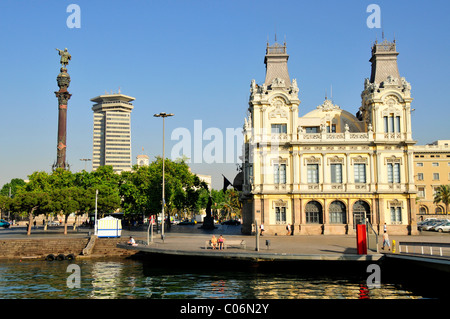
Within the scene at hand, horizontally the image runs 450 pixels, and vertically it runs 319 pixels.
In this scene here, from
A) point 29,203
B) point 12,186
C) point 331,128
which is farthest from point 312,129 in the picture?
point 12,186

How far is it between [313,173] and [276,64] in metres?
17.5

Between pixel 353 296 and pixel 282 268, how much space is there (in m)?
10.3

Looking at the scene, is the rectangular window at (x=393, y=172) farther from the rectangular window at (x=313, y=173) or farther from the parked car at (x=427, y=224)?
the parked car at (x=427, y=224)

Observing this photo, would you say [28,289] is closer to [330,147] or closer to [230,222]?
[330,147]

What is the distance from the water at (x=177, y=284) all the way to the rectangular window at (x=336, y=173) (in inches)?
1068

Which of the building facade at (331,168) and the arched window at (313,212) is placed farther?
the arched window at (313,212)

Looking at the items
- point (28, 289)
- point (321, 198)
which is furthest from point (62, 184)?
point (28, 289)

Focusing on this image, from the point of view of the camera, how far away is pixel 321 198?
2333 inches

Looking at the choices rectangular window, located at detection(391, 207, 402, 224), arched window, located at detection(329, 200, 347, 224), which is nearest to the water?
arched window, located at detection(329, 200, 347, 224)

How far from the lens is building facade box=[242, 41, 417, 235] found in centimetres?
5916

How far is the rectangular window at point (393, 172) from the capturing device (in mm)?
59781

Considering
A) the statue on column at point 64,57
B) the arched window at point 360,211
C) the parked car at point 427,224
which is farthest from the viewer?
the statue on column at point 64,57

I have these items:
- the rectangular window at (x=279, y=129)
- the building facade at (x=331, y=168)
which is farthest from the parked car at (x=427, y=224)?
the rectangular window at (x=279, y=129)
